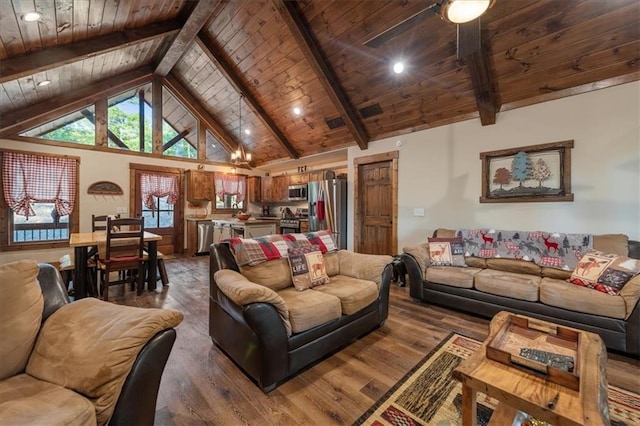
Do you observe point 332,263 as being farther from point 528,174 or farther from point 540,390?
point 528,174

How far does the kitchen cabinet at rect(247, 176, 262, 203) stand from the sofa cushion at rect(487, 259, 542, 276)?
A: 20.1ft

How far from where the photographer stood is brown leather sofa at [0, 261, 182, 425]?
99cm

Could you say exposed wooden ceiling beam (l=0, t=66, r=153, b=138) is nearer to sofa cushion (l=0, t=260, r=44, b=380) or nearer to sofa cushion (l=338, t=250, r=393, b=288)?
sofa cushion (l=0, t=260, r=44, b=380)

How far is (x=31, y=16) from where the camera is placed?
277 cm

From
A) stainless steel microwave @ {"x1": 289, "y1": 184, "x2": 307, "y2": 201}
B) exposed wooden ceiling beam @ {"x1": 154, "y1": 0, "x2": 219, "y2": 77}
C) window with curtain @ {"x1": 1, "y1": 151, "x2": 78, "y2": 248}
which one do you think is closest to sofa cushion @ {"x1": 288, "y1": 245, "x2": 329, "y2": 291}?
exposed wooden ceiling beam @ {"x1": 154, "y1": 0, "x2": 219, "y2": 77}

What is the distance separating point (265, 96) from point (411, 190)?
3485mm

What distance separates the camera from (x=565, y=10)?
8.80ft

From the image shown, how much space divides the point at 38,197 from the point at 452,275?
7093 mm

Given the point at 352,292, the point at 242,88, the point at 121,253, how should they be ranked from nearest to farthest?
1. the point at 352,292
2. the point at 121,253
3. the point at 242,88

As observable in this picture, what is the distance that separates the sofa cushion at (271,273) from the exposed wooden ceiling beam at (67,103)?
564 centimetres

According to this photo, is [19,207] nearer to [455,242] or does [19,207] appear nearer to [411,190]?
[411,190]

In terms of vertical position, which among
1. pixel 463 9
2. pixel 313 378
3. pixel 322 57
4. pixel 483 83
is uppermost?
pixel 322 57

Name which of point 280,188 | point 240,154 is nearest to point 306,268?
point 240,154

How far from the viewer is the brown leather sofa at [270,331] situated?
1.76 meters
